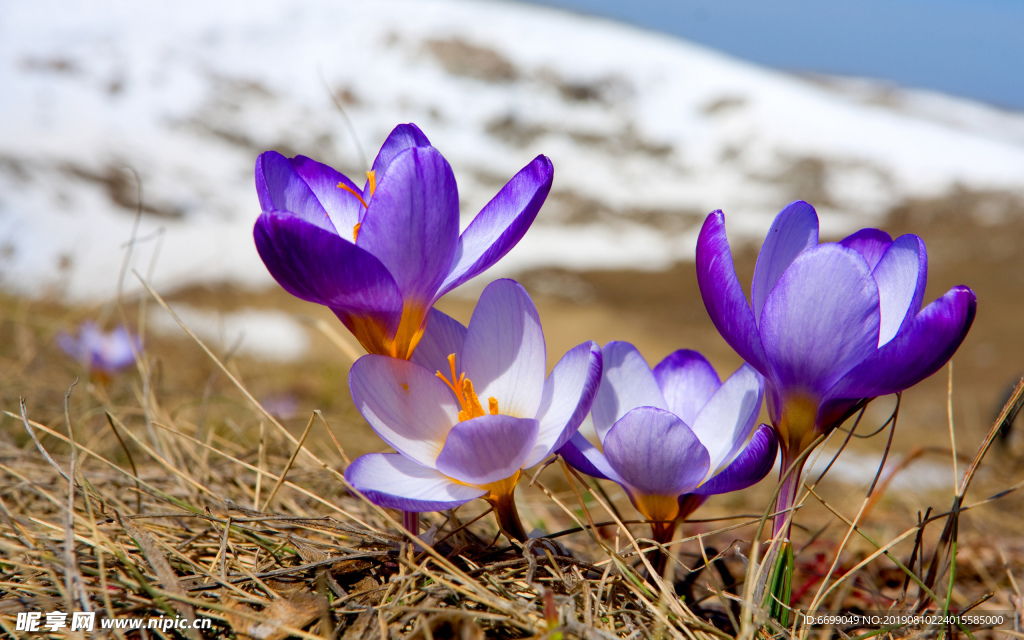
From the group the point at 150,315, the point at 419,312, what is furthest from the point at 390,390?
the point at 150,315

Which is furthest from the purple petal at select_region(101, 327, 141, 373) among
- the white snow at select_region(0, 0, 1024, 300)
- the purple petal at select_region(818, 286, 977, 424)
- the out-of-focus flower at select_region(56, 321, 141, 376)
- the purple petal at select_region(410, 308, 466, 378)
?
the white snow at select_region(0, 0, 1024, 300)

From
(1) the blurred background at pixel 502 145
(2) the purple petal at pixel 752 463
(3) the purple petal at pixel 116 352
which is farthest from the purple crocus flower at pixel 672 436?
(1) the blurred background at pixel 502 145

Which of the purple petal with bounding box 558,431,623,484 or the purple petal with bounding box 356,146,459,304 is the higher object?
the purple petal with bounding box 356,146,459,304

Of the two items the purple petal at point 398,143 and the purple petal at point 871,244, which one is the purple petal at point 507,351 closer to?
the purple petal at point 398,143

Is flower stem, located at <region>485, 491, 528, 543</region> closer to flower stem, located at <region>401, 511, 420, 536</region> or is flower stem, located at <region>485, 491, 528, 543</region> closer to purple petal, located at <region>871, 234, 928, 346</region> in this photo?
flower stem, located at <region>401, 511, 420, 536</region>

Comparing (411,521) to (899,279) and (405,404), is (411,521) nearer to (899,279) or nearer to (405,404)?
(405,404)

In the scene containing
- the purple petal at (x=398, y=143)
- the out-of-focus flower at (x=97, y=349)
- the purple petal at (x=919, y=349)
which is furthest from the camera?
the out-of-focus flower at (x=97, y=349)

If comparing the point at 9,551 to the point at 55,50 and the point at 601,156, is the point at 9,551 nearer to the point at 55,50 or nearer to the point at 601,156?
the point at 601,156

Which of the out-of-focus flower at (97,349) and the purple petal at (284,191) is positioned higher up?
the out-of-focus flower at (97,349)
